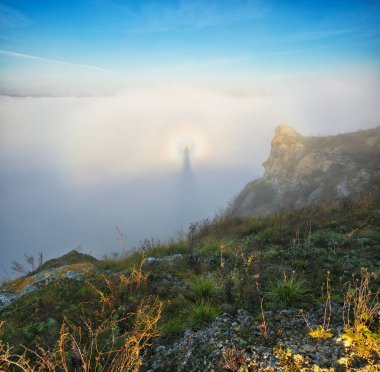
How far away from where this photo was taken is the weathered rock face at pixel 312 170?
38.1 metres

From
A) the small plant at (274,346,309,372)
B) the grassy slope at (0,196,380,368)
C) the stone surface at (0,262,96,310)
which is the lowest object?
the stone surface at (0,262,96,310)

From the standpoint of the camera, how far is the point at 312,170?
4925 cm

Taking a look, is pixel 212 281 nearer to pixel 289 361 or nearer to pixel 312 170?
pixel 289 361

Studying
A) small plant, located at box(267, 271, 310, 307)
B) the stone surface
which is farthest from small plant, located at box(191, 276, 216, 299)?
the stone surface

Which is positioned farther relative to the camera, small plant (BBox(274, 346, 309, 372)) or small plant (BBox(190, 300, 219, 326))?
small plant (BBox(190, 300, 219, 326))

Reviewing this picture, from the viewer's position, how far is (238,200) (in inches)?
2504

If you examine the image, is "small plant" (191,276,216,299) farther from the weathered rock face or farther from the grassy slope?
the weathered rock face

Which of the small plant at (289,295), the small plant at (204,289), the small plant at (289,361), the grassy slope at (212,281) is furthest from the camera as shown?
the small plant at (204,289)

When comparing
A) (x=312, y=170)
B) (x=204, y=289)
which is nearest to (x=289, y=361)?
(x=204, y=289)

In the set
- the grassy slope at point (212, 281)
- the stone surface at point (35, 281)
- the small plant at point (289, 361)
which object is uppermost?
the small plant at point (289, 361)

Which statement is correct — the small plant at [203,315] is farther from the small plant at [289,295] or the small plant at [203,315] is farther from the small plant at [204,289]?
the small plant at [289,295]

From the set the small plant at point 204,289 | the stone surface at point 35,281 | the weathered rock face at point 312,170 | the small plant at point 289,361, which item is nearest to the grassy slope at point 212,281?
the small plant at point 204,289

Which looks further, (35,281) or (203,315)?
(35,281)

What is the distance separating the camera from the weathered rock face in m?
38.1
